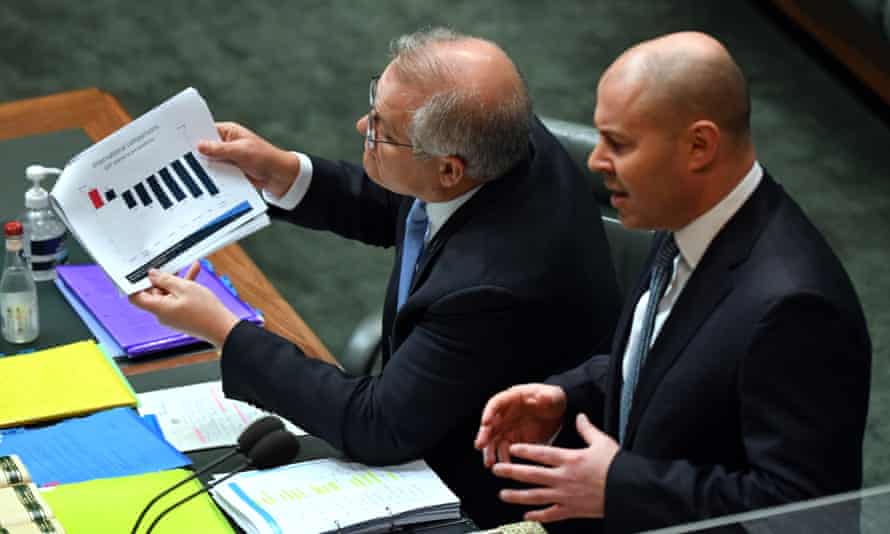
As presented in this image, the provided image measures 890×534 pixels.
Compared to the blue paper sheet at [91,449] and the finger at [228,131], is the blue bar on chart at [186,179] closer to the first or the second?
the finger at [228,131]

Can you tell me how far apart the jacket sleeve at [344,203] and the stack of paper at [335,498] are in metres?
0.65

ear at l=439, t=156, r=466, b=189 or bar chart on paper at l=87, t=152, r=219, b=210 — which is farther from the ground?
ear at l=439, t=156, r=466, b=189

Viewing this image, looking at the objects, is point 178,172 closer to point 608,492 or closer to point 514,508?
point 514,508

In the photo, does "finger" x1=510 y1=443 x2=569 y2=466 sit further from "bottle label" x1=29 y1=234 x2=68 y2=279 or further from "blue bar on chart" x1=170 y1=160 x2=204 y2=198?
"bottle label" x1=29 y1=234 x2=68 y2=279

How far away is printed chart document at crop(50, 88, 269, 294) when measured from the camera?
3061 millimetres

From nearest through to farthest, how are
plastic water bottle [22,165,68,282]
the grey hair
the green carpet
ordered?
the grey hair → plastic water bottle [22,165,68,282] → the green carpet

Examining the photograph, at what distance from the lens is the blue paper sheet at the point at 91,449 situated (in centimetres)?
283

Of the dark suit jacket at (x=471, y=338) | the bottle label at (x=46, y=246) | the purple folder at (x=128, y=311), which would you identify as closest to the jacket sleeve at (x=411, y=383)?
the dark suit jacket at (x=471, y=338)

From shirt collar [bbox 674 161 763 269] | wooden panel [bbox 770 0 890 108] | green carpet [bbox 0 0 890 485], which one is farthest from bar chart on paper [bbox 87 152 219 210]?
wooden panel [bbox 770 0 890 108]

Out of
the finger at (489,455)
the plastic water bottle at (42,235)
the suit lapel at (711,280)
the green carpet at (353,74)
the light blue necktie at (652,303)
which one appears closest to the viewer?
the suit lapel at (711,280)

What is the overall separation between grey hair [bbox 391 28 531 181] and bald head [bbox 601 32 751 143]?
0.50m

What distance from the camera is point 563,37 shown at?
638 cm

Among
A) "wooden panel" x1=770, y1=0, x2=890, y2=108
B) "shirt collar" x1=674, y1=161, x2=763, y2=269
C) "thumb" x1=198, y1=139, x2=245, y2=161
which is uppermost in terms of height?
"shirt collar" x1=674, y1=161, x2=763, y2=269

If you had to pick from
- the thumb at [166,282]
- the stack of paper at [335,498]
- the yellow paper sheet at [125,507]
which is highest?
the thumb at [166,282]
